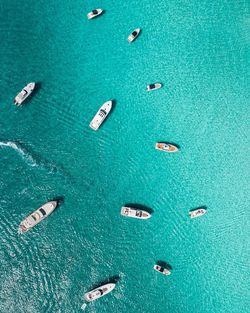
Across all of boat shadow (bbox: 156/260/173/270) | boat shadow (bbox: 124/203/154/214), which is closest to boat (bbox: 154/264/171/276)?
boat shadow (bbox: 156/260/173/270)

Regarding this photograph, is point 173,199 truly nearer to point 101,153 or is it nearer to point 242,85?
point 101,153

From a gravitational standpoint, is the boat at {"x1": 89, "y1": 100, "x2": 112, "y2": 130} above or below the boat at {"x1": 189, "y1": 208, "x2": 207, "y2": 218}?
above

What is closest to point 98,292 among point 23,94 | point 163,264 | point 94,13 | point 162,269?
point 162,269

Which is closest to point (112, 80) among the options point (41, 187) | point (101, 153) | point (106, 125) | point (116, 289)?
point (106, 125)

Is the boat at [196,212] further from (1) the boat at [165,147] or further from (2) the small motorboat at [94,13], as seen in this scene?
(2) the small motorboat at [94,13]

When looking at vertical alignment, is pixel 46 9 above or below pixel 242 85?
below

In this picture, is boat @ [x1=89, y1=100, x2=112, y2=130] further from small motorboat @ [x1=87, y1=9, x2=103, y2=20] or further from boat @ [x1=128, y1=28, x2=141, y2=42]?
small motorboat @ [x1=87, y1=9, x2=103, y2=20]
